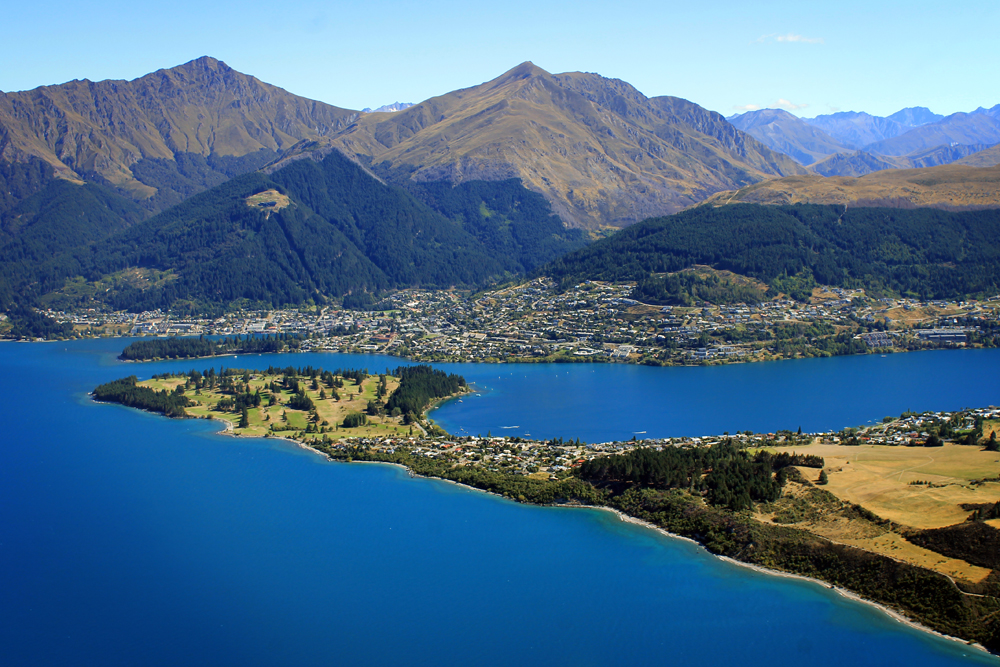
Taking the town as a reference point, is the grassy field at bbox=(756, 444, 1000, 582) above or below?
below

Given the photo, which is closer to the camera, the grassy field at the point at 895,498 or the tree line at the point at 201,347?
the grassy field at the point at 895,498

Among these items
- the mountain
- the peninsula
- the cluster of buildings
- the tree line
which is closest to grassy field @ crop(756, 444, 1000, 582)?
the peninsula

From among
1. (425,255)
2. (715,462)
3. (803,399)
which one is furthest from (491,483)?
(425,255)

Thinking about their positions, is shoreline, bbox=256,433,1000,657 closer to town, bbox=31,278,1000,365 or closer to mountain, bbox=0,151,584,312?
town, bbox=31,278,1000,365

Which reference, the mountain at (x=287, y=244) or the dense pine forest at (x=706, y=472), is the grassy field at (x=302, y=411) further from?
the mountain at (x=287, y=244)

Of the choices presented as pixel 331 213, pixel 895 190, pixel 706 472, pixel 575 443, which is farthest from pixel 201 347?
pixel 895 190

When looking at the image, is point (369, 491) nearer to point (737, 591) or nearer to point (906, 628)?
point (737, 591)

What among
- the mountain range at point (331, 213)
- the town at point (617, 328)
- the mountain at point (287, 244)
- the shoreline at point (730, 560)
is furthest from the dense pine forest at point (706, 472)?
the mountain at point (287, 244)
